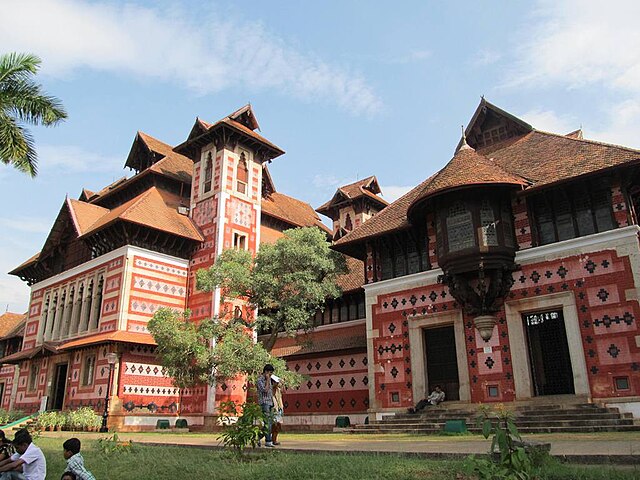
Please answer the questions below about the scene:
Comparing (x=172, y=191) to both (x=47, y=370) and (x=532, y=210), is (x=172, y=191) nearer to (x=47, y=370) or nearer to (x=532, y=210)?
(x=47, y=370)

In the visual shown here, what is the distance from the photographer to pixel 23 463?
7.59 m

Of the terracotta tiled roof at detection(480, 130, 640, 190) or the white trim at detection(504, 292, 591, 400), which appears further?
the terracotta tiled roof at detection(480, 130, 640, 190)

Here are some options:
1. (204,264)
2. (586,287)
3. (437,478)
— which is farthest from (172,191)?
(437,478)

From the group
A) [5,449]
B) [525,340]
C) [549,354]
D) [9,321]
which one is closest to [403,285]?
[525,340]

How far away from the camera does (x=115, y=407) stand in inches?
1000

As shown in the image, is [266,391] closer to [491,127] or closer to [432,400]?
[432,400]

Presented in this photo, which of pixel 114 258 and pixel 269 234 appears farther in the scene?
pixel 269 234

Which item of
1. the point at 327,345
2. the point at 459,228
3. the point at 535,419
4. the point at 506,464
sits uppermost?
the point at 459,228

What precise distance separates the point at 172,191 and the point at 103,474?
90.8ft

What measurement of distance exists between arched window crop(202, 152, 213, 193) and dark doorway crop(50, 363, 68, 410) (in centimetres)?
1330

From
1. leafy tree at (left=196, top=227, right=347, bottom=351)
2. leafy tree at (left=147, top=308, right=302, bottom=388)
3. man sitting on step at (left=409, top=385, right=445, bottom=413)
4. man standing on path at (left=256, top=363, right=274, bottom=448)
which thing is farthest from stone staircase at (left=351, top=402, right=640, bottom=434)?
leafy tree at (left=196, top=227, right=347, bottom=351)

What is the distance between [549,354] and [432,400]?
13.5 feet

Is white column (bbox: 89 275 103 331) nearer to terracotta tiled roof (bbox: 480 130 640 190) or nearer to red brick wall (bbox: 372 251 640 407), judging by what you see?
red brick wall (bbox: 372 251 640 407)

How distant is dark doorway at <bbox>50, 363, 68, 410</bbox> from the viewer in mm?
31234
